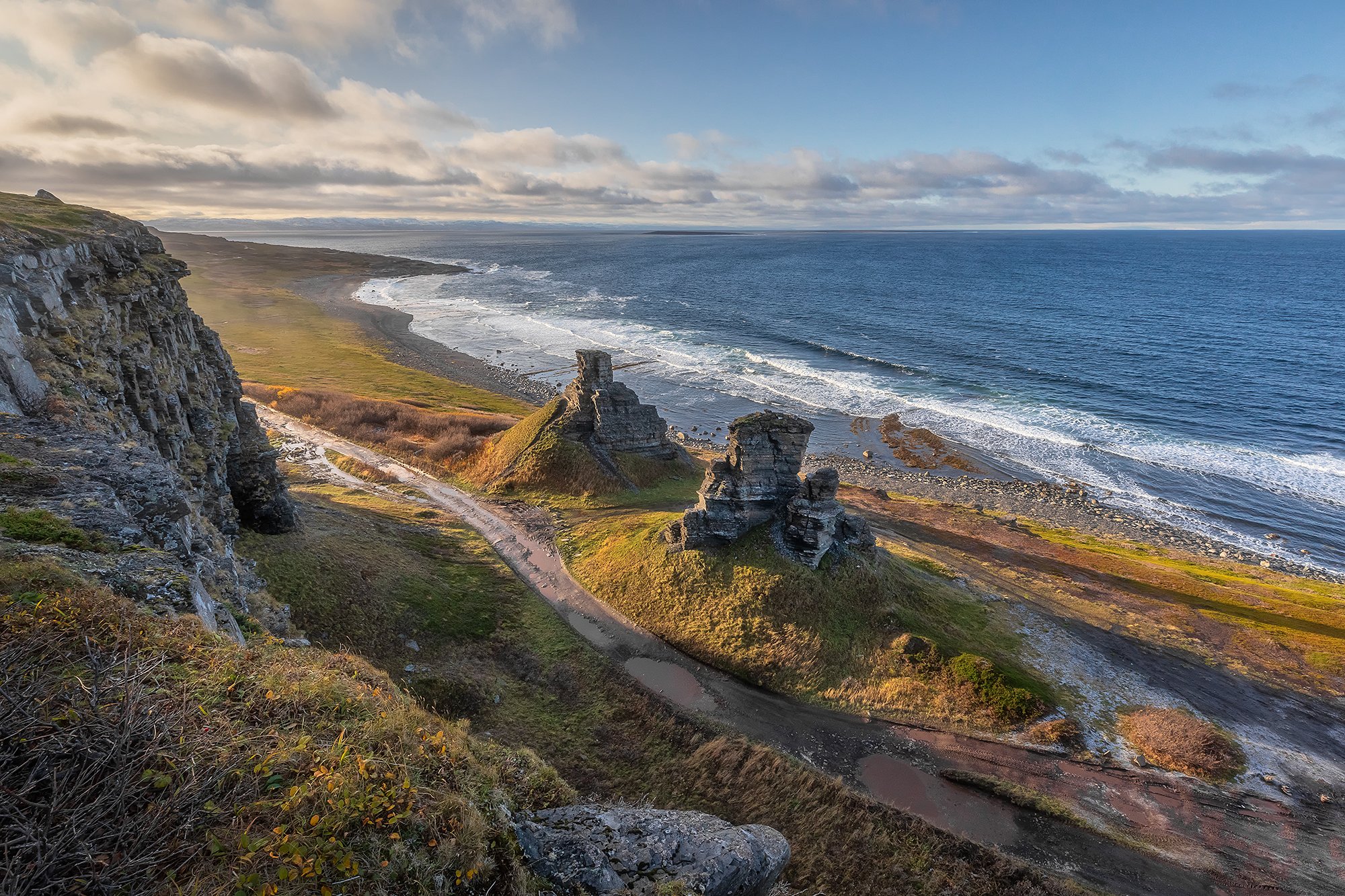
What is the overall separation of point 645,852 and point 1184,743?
2661 centimetres

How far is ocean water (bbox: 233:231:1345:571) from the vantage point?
62.3m

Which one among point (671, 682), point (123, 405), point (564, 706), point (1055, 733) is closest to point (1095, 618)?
point (1055, 733)

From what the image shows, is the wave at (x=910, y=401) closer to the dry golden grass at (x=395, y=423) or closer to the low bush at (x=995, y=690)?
the dry golden grass at (x=395, y=423)

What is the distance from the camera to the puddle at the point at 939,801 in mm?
21234

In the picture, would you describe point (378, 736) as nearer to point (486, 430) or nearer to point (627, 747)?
point (627, 747)

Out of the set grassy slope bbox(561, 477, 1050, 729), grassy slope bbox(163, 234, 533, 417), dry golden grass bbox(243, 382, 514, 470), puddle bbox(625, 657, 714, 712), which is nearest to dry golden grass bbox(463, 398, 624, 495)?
dry golden grass bbox(243, 382, 514, 470)

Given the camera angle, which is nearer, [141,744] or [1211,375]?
[141,744]

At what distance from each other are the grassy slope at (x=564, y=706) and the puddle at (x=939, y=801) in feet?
2.86

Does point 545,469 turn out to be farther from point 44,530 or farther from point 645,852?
point 645,852

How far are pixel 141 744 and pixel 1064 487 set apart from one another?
7103cm

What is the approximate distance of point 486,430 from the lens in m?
61.1

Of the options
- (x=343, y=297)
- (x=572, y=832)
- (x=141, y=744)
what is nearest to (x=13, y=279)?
(x=141, y=744)

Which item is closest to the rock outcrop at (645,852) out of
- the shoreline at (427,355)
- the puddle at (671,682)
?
the puddle at (671,682)

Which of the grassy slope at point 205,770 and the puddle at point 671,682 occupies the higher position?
the grassy slope at point 205,770
